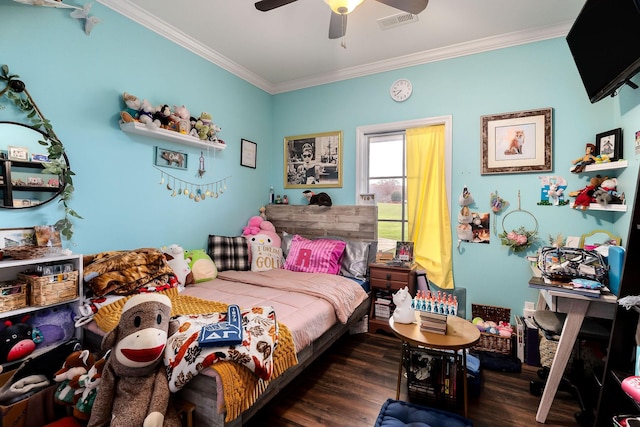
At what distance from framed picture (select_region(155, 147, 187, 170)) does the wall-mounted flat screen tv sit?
323 centimetres

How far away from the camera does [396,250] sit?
10.3 ft

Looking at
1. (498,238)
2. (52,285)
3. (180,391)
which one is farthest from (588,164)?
(52,285)

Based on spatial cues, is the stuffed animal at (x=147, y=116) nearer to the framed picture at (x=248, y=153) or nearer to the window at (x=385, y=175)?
the framed picture at (x=248, y=153)

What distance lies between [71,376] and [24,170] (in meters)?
1.33

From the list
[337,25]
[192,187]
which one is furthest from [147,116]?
[337,25]

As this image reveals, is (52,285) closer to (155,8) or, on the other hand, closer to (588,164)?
(155,8)

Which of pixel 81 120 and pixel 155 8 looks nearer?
pixel 81 120

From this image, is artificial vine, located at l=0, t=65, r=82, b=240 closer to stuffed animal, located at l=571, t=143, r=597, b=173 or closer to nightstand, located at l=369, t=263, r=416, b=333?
nightstand, located at l=369, t=263, r=416, b=333

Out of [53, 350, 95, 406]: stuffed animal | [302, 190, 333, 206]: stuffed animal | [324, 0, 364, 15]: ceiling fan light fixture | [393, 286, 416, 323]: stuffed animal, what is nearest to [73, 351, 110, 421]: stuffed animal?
[53, 350, 95, 406]: stuffed animal

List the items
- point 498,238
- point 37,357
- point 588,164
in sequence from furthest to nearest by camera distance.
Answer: point 498,238, point 588,164, point 37,357

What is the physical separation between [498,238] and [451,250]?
44cm

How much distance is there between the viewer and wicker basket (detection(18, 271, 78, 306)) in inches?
67.2

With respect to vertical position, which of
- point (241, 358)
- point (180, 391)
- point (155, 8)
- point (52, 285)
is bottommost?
point (180, 391)

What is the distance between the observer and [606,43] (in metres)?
1.77
